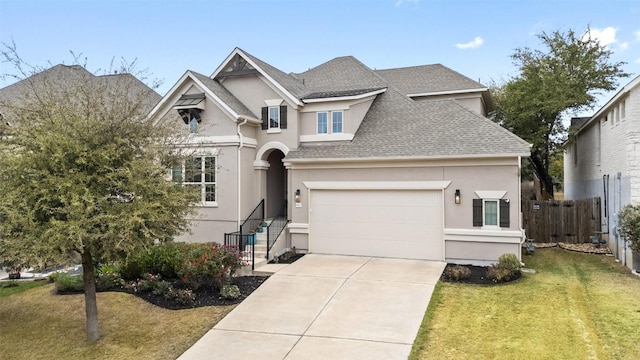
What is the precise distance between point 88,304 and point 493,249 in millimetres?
10900

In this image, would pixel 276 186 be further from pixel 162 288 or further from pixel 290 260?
pixel 162 288

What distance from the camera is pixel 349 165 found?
1470 cm

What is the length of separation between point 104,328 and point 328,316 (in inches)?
190

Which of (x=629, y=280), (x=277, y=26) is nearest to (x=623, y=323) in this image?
(x=629, y=280)

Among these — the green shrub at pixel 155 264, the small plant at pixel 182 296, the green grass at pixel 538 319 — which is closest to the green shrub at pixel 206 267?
the small plant at pixel 182 296

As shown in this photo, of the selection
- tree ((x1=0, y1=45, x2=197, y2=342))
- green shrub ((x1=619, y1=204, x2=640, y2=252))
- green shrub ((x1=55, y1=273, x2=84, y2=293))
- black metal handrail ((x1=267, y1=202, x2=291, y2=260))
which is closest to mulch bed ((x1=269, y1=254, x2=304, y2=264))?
black metal handrail ((x1=267, y1=202, x2=291, y2=260))

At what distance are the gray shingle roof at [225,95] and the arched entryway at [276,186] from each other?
2.01m

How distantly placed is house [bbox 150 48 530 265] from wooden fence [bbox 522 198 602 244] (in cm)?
578

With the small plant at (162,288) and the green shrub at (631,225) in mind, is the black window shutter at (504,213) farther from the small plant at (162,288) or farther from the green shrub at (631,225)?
the small plant at (162,288)

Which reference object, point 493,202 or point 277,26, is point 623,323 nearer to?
point 493,202

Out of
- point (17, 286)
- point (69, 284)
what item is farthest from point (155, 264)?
point (17, 286)

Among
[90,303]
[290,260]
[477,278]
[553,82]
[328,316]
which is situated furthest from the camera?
[553,82]

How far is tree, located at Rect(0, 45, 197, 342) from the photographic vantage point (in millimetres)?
7469

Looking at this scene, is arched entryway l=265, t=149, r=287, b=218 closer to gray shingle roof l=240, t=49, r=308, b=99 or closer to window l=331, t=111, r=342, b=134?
gray shingle roof l=240, t=49, r=308, b=99
